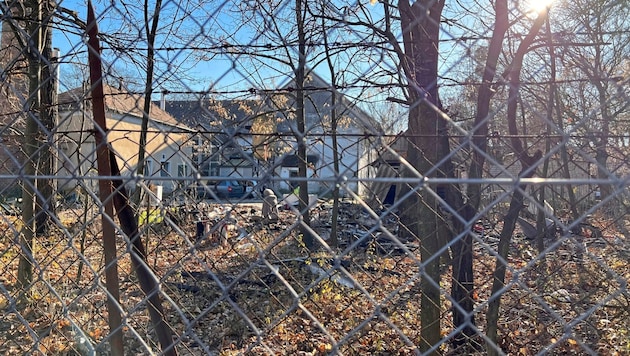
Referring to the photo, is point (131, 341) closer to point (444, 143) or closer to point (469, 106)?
point (444, 143)

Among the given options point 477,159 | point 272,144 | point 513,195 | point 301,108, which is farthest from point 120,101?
point 513,195

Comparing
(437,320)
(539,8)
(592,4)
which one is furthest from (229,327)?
(592,4)

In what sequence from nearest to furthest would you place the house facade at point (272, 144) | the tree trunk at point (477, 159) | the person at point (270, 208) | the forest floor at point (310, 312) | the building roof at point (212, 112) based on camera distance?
the house facade at point (272, 144), the building roof at point (212, 112), the tree trunk at point (477, 159), the person at point (270, 208), the forest floor at point (310, 312)

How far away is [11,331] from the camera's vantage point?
338 cm

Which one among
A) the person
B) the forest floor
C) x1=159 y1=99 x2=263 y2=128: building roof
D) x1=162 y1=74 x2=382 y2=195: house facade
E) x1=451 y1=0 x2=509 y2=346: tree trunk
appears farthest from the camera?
the forest floor

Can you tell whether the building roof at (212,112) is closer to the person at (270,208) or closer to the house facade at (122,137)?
the house facade at (122,137)

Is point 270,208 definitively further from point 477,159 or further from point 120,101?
point 477,159

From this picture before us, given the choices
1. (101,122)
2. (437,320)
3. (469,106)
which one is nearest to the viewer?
(101,122)

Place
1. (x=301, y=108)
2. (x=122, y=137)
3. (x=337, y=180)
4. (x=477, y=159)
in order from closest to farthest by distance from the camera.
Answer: (x=337, y=180)
(x=122, y=137)
(x=477, y=159)
(x=301, y=108)

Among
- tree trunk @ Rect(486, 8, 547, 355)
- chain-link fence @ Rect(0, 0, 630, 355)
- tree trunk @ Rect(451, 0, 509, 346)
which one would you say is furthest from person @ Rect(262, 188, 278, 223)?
tree trunk @ Rect(486, 8, 547, 355)

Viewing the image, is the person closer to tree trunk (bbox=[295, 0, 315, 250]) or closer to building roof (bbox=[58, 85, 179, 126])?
tree trunk (bbox=[295, 0, 315, 250])

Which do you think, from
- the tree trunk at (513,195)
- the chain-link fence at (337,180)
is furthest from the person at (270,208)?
the tree trunk at (513,195)

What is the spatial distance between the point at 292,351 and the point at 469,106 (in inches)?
89.4

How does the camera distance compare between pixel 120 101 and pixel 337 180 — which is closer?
pixel 337 180
